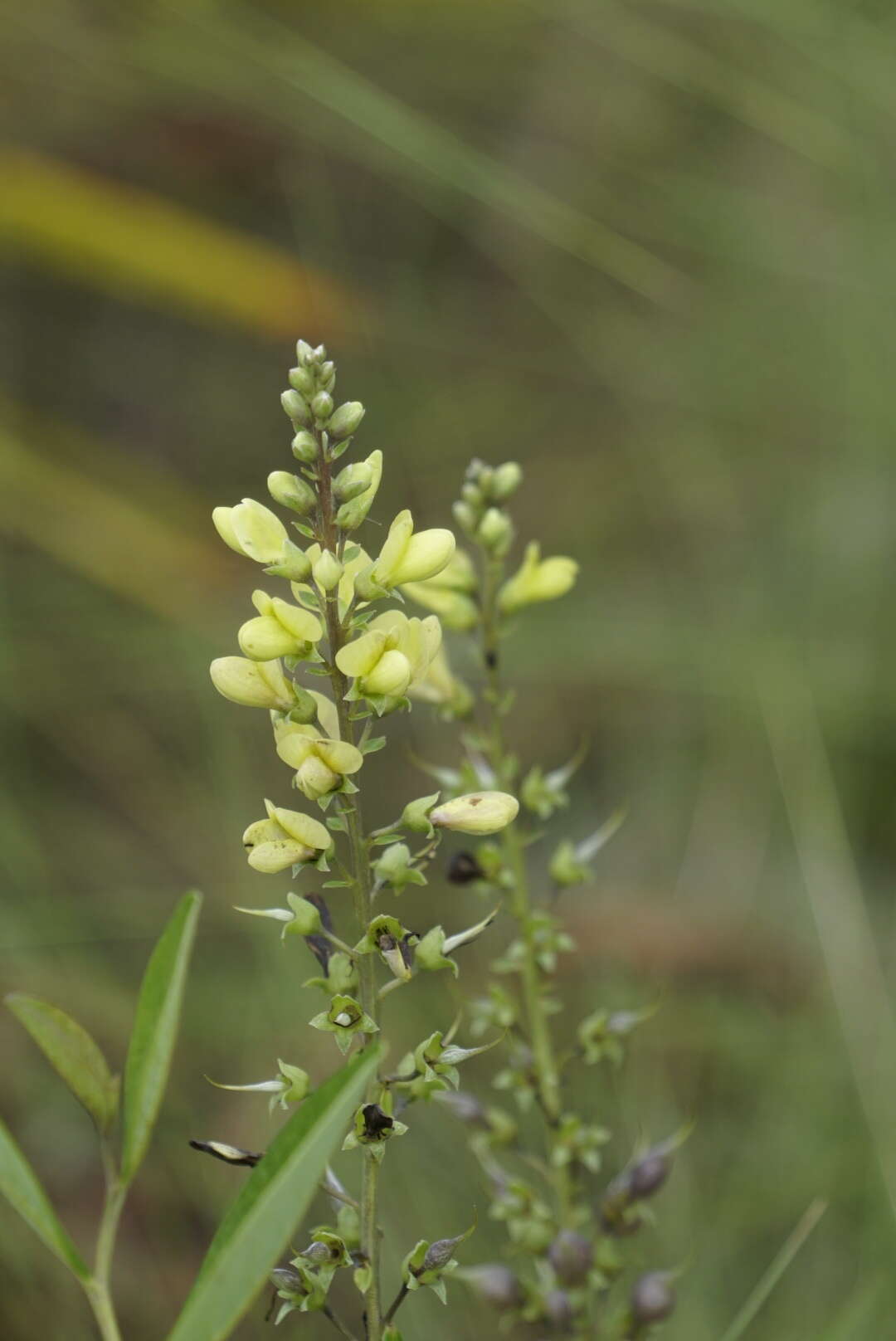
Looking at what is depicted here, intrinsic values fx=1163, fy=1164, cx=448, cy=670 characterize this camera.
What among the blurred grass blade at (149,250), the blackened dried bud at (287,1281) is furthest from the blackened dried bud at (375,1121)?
the blurred grass blade at (149,250)

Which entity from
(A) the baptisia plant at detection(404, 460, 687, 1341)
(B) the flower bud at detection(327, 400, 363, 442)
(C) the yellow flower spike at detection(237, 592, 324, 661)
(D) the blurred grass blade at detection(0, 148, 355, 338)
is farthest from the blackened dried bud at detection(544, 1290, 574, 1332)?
(D) the blurred grass blade at detection(0, 148, 355, 338)

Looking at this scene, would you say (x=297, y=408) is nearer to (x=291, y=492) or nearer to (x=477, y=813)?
(x=291, y=492)

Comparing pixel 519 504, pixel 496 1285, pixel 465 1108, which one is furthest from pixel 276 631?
pixel 519 504

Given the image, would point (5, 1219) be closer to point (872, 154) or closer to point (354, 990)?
point (354, 990)

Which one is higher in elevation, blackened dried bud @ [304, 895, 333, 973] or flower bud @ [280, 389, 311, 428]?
flower bud @ [280, 389, 311, 428]

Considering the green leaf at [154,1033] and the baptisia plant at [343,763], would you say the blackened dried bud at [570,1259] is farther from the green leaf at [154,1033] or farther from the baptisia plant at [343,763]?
the green leaf at [154,1033]

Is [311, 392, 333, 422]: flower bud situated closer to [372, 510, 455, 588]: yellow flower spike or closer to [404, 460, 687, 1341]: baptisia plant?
[372, 510, 455, 588]: yellow flower spike
